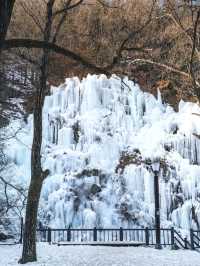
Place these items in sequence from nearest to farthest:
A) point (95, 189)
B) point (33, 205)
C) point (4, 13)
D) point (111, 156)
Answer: point (4, 13) → point (33, 205) → point (95, 189) → point (111, 156)

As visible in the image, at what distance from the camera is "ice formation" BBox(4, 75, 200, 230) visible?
23953 mm

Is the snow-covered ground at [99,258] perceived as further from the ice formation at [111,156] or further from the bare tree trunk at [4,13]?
the ice formation at [111,156]

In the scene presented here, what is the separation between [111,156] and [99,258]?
15.1 meters

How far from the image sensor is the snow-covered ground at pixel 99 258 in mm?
11562

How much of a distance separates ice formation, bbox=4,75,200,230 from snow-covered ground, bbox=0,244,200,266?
8.84m

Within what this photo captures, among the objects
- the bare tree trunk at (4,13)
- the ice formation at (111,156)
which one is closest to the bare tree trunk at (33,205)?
the bare tree trunk at (4,13)

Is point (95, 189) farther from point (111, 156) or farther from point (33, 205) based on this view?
point (33, 205)

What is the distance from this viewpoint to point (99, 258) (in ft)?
40.6

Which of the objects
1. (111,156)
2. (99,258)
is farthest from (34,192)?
(111,156)

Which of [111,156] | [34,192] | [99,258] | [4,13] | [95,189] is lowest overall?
[99,258]

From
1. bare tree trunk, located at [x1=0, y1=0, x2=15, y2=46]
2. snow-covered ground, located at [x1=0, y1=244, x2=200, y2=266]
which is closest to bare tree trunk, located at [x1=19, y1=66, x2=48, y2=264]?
snow-covered ground, located at [x1=0, y1=244, x2=200, y2=266]

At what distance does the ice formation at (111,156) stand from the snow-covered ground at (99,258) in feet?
29.0

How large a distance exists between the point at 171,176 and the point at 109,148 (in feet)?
14.4

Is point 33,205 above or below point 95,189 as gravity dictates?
below
